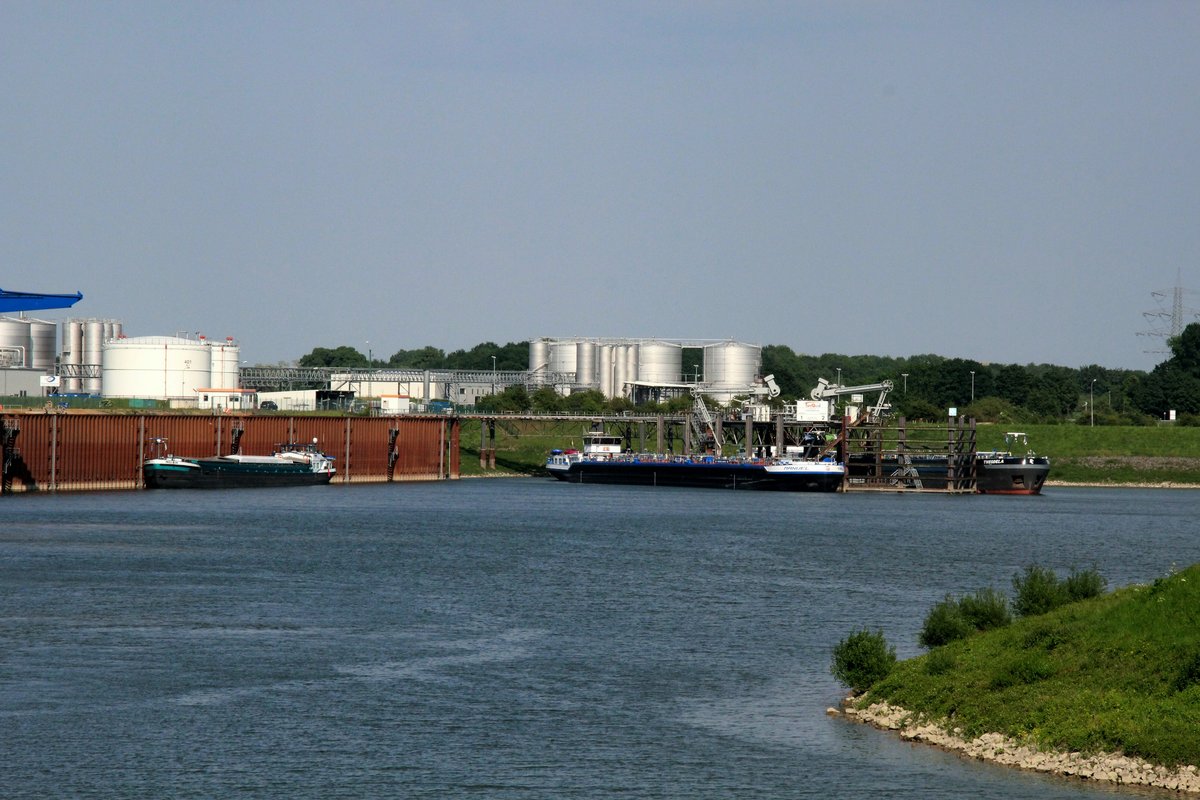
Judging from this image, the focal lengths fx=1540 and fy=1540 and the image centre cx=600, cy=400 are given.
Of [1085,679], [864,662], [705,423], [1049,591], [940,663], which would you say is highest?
[705,423]

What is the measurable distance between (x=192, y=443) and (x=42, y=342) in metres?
67.8

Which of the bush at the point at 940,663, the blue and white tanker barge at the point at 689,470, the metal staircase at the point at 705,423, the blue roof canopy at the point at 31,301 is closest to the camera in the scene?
the bush at the point at 940,663

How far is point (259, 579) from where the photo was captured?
199 feet

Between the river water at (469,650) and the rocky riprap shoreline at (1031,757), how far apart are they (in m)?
0.44

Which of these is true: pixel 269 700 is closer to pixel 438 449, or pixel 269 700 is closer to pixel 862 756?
pixel 862 756


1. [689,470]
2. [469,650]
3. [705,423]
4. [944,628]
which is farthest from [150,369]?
[944,628]

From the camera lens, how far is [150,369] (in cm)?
14750

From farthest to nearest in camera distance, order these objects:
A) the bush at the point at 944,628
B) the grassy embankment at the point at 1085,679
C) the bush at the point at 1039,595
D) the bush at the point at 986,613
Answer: the bush at the point at 1039,595 → the bush at the point at 986,613 → the bush at the point at 944,628 → the grassy embankment at the point at 1085,679

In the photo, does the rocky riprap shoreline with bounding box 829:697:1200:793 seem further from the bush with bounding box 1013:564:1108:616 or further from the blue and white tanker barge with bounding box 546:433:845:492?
the blue and white tanker barge with bounding box 546:433:845:492

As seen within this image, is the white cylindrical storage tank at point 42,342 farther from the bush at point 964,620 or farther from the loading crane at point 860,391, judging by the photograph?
the bush at point 964,620

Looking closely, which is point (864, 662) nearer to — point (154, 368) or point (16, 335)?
point (154, 368)

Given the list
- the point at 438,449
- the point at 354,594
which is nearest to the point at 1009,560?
the point at 354,594

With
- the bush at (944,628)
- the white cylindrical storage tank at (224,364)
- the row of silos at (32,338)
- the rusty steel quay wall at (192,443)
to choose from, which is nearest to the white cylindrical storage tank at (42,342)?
the row of silos at (32,338)

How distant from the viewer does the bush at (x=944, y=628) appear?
126 ft
